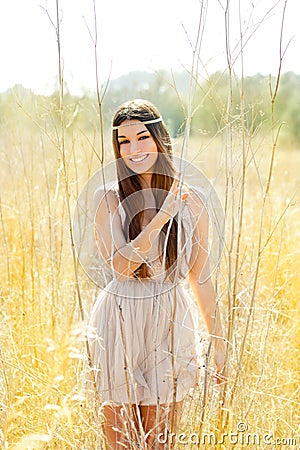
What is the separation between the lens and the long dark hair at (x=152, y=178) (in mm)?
1475

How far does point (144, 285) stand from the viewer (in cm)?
135

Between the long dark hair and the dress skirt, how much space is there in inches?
4.1

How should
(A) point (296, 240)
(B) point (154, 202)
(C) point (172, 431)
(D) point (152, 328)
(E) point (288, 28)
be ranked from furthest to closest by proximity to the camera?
(A) point (296, 240)
(B) point (154, 202)
(D) point (152, 328)
(C) point (172, 431)
(E) point (288, 28)

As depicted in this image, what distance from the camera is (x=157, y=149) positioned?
1.49 metres

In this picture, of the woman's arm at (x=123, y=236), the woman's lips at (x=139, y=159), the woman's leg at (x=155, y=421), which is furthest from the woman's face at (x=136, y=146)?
the woman's leg at (x=155, y=421)

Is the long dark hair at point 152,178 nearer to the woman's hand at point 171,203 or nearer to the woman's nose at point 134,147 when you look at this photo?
the woman's nose at point 134,147

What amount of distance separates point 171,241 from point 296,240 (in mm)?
1370

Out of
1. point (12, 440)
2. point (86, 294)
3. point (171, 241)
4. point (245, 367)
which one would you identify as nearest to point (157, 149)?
point (171, 241)

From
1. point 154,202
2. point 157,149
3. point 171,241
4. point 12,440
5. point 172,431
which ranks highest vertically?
point 157,149

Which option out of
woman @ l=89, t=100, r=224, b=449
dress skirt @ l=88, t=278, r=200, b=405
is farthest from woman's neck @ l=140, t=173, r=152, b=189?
dress skirt @ l=88, t=278, r=200, b=405

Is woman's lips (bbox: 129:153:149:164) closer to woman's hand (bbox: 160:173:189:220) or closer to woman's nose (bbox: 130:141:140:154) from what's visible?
woman's nose (bbox: 130:141:140:154)

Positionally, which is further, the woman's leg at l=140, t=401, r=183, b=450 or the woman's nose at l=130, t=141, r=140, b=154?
the woman's nose at l=130, t=141, r=140, b=154

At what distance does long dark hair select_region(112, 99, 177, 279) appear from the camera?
58.1 inches

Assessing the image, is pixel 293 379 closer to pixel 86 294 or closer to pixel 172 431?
pixel 172 431
